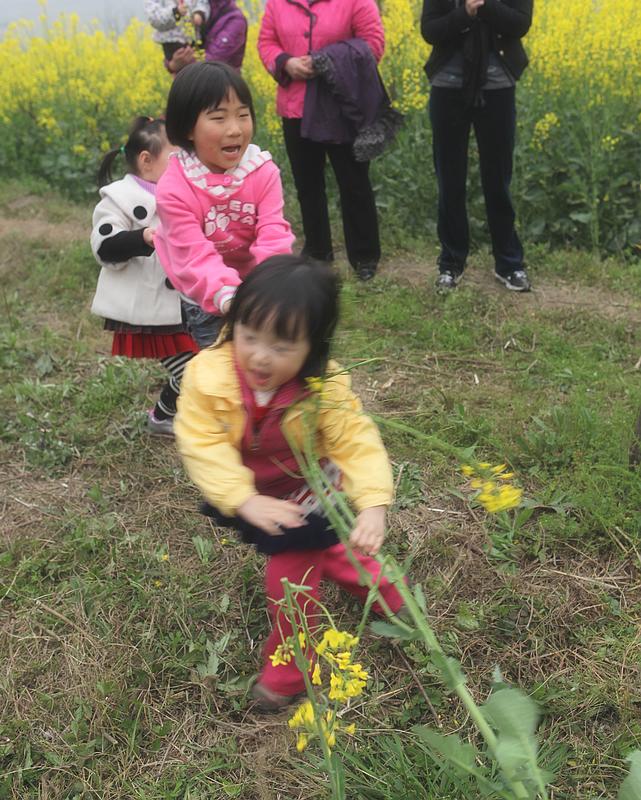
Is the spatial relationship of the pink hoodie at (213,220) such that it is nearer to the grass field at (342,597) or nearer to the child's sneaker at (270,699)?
the grass field at (342,597)

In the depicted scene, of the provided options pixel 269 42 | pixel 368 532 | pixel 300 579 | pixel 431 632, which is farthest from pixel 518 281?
pixel 431 632

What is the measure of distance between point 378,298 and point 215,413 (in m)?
2.69

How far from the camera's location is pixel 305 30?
4141 mm

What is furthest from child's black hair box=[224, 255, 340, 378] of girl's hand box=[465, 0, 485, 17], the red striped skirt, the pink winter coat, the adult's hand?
the adult's hand

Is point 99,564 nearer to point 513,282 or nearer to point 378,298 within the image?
point 378,298

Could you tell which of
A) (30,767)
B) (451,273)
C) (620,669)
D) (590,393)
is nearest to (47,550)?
(30,767)

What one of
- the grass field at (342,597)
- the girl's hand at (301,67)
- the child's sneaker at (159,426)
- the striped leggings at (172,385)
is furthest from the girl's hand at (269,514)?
the girl's hand at (301,67)

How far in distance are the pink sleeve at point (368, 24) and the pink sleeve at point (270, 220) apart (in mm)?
2041

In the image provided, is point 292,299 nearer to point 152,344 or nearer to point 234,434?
point 234,434

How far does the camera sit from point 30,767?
1968 millimetres

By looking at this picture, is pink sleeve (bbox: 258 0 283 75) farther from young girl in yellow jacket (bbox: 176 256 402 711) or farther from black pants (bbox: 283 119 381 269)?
young girl in yellow jacket (bbox: 176 256 402 711)

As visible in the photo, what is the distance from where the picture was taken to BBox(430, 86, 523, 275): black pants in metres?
3.96

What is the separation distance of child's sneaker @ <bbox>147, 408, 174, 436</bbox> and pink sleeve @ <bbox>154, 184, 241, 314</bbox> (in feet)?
3.01

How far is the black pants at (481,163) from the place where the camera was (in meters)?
3.96
